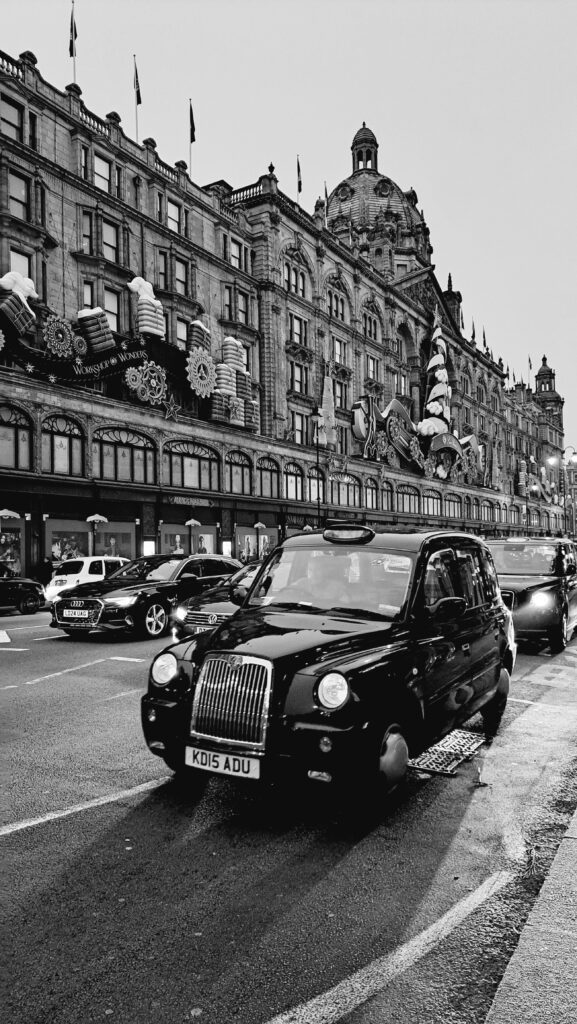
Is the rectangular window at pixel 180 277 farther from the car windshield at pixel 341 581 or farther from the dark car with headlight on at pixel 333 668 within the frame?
the dark car with headlight on at pixel 333 668

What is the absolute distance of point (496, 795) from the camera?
5.03 meters

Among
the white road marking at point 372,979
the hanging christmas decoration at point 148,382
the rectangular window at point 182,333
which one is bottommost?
the white road marking at point 372,979

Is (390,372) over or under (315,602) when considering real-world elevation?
over

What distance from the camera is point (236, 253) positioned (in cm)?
4081

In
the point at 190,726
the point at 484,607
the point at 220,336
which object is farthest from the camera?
the point at 220,336

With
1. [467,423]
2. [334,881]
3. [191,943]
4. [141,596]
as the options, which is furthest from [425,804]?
[467,423]

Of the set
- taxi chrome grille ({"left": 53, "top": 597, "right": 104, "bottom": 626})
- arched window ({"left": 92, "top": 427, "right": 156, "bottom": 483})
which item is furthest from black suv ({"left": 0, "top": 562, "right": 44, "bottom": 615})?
arched window ({"left": 92, "top": 427, "right": 156, "bottom": 483})

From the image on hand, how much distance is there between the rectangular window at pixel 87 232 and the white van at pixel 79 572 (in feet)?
54.9

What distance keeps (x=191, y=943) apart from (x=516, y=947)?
151 centimetres

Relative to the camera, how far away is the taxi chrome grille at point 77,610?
12984mm

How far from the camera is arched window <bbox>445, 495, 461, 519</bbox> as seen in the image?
68.1 m

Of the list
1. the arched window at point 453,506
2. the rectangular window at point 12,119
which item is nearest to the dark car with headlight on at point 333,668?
the rectangular window at point 12,119

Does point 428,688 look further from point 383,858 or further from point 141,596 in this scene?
point 141,596

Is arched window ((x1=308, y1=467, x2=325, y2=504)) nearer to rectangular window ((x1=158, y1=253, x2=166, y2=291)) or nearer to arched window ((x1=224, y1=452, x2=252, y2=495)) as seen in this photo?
arched window ((x1=224, y1=452, x2=252, y2=495))
